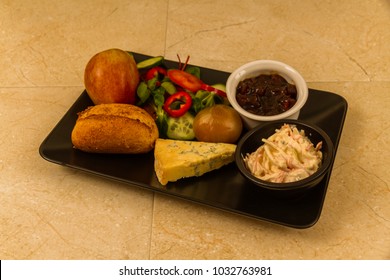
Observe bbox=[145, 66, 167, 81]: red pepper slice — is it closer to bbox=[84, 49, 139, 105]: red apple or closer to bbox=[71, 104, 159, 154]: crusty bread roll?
bbox=[84, 49, 139, 105]: red apple

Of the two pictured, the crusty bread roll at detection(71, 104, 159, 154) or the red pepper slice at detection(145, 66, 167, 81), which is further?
the red pepper slice at detection(145, 66, 167, 81)

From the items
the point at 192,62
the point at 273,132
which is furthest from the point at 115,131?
the point at 192,62

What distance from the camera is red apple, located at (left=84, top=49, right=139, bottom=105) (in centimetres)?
195

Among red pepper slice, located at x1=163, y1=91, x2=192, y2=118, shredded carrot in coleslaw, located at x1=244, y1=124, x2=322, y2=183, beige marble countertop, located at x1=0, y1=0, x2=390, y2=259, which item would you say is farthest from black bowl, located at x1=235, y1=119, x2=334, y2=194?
red pepper slice, located at x1=163, y1=91, x2=192, y2=118

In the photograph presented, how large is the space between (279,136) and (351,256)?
398 millimetres

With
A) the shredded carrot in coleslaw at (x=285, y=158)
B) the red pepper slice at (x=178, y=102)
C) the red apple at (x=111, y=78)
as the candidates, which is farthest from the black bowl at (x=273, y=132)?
the red apple at (x=111, y=78)

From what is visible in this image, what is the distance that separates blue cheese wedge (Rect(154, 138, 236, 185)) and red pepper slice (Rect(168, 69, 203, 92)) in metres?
0.27

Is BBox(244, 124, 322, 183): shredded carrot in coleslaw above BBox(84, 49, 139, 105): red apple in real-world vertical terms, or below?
above

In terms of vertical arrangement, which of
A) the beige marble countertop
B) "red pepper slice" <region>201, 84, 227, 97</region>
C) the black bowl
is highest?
the black bowl

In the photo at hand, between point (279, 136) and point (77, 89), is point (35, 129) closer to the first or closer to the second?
point (77, 89)

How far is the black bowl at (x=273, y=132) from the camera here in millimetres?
1572

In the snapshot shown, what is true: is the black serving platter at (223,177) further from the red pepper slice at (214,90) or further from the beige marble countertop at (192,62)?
the red pepper slice at (214,90)

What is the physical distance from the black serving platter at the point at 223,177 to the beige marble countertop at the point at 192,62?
0.22ft

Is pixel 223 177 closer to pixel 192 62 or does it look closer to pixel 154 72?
pixel 154 72
